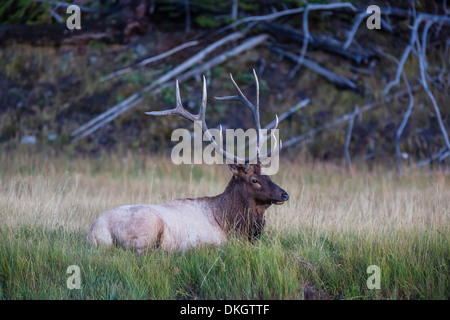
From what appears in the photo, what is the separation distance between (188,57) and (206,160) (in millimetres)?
4929

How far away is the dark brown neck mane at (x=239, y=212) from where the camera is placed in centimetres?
651

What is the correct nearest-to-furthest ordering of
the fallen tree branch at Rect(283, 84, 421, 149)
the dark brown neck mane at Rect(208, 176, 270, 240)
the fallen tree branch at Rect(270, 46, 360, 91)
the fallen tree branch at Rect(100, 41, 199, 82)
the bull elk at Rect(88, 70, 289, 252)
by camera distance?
the bull elk at Rect(88, 70, 289, 252) < the dark brown neck mane at Rect(208, 176, 270, 240) < the fallen tree branch at Rect(283, 84, 421, 149) < the fallen tree branch at Rect(100, 41, 199, 82) < the fallen tree branch at Rect(270, 46, 360, 91)

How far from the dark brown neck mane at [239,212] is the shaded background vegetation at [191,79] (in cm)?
633

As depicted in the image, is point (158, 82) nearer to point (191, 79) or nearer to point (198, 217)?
point (191, 79)

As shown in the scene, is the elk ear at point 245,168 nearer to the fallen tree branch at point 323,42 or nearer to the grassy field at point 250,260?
the grassy field at point 250,260

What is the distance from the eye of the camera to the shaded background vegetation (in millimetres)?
14164

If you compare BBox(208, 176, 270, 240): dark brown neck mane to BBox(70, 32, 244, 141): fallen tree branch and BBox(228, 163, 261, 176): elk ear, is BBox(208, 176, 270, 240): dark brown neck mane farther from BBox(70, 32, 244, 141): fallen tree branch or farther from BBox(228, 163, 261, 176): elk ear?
BBox(70, 32, 244, 141): fallen tree branch

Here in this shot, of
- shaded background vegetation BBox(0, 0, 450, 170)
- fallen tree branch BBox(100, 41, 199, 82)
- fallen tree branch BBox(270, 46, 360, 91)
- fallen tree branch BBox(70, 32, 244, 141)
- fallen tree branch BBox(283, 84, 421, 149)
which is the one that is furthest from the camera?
fallen tree branch BBox(270, 46, 360, 91)

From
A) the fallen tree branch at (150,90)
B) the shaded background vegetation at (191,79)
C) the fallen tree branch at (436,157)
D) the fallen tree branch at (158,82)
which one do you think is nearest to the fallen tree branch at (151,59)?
the shaded background vegetation at (191,79)

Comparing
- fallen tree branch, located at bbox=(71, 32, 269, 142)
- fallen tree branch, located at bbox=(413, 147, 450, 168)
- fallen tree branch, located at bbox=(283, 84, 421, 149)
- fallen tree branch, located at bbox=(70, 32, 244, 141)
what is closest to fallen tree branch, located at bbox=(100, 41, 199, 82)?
fallen tree branch, located at bbox=(70, 32, 244, 141)

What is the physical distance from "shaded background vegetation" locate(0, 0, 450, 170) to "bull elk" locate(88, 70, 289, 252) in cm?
636

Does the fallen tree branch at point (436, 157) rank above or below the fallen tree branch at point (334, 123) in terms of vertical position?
below

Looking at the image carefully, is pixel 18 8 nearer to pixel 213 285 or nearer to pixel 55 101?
pixel 55 101
